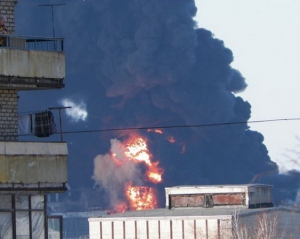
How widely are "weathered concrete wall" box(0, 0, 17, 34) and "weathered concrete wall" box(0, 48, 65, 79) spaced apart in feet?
5.11

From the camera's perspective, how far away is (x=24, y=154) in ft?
148

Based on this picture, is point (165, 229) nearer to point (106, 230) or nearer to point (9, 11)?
point (106, 230)

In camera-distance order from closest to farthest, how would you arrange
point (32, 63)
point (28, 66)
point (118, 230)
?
point (28, 66)
point (32, 63)
point (118, 230)

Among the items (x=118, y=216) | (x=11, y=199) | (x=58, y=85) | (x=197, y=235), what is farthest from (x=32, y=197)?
(x=118, y=216)

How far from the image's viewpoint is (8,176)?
4466 centimetres

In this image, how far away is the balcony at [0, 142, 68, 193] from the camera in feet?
147

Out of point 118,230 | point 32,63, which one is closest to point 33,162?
point 32,63

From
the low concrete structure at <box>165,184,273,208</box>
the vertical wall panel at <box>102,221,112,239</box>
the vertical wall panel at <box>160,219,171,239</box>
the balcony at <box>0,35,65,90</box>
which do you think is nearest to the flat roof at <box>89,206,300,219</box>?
the vertical wall panel at <box>102,221,112,239</box>

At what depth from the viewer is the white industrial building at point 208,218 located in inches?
3935

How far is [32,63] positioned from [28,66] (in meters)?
0.23

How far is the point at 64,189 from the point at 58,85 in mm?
4227

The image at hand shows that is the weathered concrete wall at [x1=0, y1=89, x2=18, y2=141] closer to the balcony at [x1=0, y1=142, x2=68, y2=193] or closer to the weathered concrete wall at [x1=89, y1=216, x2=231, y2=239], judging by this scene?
the balcony at [x1=0, y1=142, x2=68, y2=193]

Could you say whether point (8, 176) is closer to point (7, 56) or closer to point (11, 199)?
point (11, 199)

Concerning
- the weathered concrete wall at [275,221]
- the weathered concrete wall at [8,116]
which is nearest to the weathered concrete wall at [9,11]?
the weathered concrete wall at [8,116]
